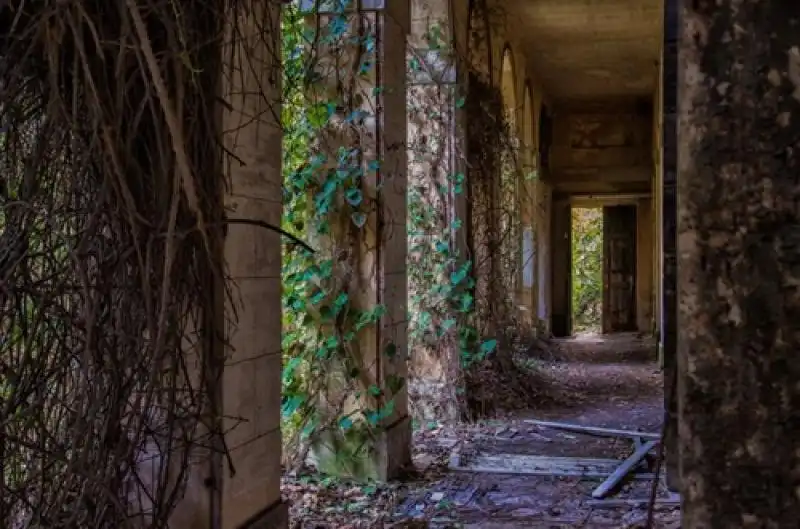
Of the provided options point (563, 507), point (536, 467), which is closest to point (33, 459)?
point (563, 507)

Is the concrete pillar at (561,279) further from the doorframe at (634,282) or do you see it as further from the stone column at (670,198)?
the stone column at (670,198)

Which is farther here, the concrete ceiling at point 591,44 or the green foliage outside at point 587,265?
the green foliage outside at point 587,265

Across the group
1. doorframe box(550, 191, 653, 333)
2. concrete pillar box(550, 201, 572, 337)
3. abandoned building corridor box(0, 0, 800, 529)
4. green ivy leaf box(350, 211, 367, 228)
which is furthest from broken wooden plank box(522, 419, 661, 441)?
concrete pillar box(550, 201, 572, 337)

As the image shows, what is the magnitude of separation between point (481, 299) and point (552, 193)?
774cm

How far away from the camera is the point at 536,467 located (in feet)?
16.8

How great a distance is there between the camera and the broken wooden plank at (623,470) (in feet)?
14.6

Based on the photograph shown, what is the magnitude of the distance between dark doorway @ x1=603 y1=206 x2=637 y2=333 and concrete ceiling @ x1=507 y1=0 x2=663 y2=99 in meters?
3.13

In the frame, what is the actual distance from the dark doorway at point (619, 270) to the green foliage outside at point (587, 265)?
3.77 meters

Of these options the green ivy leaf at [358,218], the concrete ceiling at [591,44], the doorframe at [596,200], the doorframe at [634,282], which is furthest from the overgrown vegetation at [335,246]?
the doorframe at [634,282]

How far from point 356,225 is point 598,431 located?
276cm

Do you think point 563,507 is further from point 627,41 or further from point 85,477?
point 627,41

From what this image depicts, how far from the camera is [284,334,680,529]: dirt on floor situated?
157 inches

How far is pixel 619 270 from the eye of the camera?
15.9 meters

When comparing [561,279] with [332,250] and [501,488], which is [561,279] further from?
[332,250]
